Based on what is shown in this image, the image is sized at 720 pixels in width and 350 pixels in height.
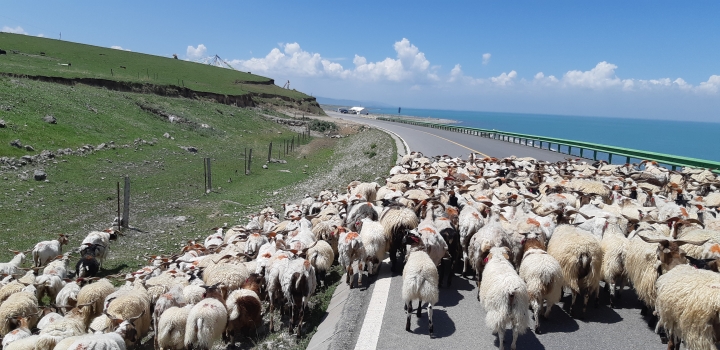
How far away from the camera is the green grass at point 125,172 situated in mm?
15656

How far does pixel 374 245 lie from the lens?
8211 mm

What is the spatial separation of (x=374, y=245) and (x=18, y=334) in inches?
229

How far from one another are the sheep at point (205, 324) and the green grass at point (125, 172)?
7.07 meters

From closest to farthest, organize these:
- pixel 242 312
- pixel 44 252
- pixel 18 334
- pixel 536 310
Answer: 1. pixel 536 310
2. pixel 18 334
3. pixel 242 312
4. pixel 44 252

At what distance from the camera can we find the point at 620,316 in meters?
6.50

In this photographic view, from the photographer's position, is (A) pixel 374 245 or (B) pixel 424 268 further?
(A) pixel 374 245

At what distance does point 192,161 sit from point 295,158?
9.03 metres

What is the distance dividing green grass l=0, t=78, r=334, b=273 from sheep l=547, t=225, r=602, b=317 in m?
11.3

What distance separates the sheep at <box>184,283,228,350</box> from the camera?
21.8 feet

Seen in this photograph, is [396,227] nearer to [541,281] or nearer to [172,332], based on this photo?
[541,281]

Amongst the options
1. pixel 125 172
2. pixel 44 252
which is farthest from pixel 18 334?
pixel 125 172

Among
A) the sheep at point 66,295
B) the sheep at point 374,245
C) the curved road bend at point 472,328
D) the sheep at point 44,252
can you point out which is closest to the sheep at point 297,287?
the curved road bend at point 472,328

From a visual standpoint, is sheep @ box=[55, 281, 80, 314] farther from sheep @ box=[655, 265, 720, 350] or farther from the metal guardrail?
the metal guardrail

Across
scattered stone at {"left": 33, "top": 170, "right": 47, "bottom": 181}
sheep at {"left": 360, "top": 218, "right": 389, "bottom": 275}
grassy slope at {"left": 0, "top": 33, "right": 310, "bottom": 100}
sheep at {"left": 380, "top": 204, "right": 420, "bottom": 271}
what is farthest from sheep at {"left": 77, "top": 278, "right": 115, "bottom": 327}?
grassy slope at {"left": 0, "top": 33, "right": 310, "bottom": 100}
